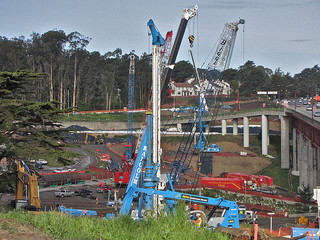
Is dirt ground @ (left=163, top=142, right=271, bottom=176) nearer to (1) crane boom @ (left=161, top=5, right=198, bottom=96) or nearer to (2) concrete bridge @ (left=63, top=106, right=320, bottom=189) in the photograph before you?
(2) concrete bridge @ (left=63, top=106, right=320, bottom=189)

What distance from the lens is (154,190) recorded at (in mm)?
21297

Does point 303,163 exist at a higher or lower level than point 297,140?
lower

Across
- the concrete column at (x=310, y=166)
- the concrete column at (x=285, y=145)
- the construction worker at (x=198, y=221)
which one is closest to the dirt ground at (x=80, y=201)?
the construction worker at (x=198, y=221)

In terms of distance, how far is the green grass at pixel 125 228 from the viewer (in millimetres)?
11266

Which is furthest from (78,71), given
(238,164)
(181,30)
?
(181,30)

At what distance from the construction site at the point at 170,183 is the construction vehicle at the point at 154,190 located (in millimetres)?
46

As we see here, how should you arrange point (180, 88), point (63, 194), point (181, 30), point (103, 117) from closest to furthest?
point (63, 194) < point (181, 30) < point (103, 117) < point (180, 88)

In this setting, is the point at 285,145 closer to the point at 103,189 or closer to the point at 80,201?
the point at 103,189

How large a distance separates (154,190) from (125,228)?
9.30 metres

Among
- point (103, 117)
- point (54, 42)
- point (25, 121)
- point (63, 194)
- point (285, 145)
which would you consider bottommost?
point (63, 194)

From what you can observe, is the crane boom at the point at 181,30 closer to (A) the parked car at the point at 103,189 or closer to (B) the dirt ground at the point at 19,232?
(A) the parked car at the point at 103,189

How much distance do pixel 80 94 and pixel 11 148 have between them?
108 meters

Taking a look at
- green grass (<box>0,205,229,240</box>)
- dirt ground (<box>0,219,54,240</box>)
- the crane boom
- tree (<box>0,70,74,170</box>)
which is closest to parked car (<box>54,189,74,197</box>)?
the crane boom

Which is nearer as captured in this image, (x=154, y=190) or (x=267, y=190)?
(x=154, y=190)
